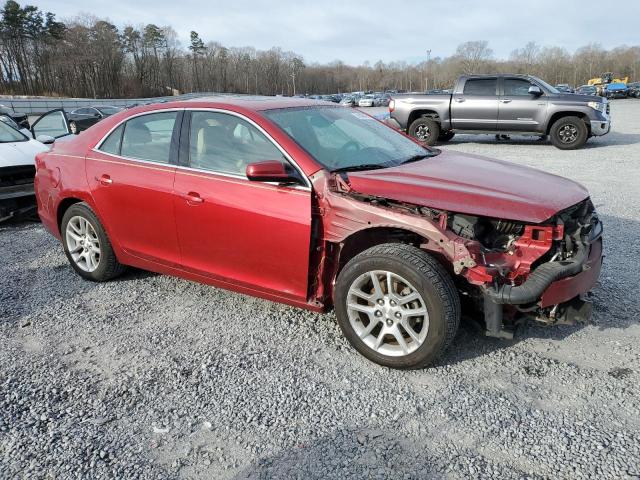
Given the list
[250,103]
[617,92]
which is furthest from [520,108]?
[617,92]

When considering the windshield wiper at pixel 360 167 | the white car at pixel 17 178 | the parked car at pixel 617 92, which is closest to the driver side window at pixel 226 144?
the windshield wiper at pixel 360 167

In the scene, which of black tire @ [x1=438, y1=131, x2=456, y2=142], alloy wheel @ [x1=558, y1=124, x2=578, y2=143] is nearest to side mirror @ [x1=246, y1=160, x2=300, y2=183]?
alloy wheel @ [x1=558, y1=124, x2=578, y2=143]

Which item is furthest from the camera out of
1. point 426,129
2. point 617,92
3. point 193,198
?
point 617,92

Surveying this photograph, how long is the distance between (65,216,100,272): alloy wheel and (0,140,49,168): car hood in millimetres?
2989

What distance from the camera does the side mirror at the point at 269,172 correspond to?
3.10m

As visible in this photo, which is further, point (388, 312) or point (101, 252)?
point (101, 252)

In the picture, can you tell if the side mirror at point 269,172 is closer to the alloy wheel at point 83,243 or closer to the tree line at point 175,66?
the alloy wheel at point 83,243

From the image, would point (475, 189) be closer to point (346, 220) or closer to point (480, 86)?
point (346, 220)

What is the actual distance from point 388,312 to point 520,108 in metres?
11.4

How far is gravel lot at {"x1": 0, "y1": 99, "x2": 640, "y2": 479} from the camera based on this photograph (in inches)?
92.1

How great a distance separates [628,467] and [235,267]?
2.54m

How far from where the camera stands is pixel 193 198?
358 centimetres

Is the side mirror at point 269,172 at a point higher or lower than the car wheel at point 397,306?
higher

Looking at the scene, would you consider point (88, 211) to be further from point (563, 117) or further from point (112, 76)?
point (112, 76)
